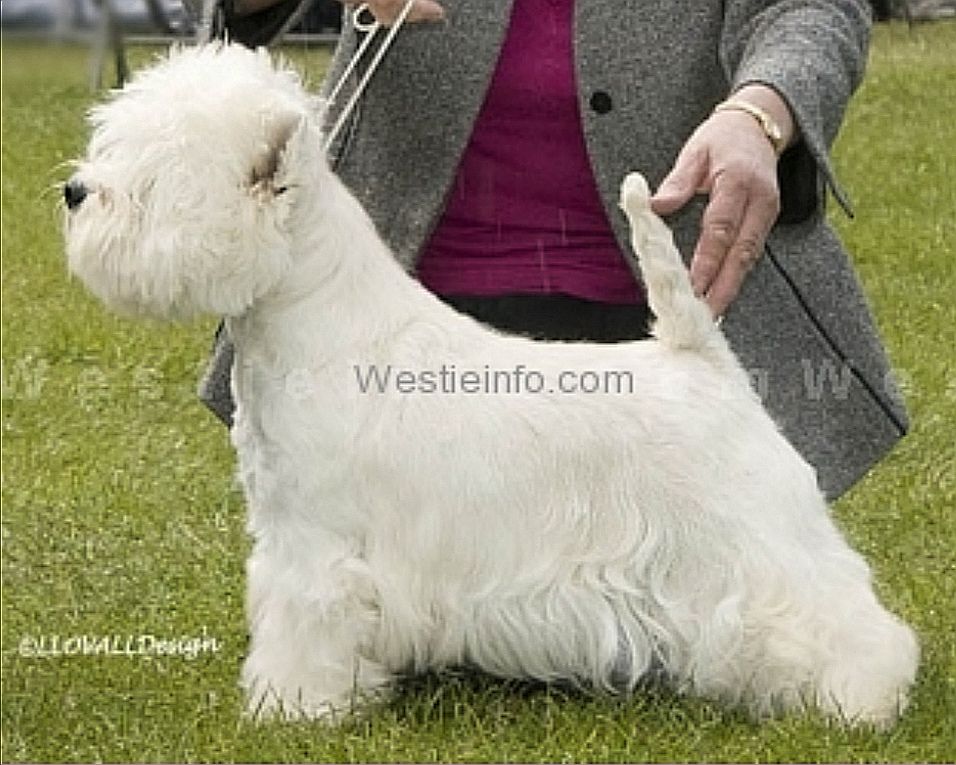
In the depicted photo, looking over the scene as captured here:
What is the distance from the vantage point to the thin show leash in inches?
97.6

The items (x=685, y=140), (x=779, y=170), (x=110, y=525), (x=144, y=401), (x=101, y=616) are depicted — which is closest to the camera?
(x=779, y=170)

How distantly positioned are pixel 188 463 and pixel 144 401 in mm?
590

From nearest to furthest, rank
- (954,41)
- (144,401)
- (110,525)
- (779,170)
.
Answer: (779,170)
(110,525)
(144,401)
(954,41)

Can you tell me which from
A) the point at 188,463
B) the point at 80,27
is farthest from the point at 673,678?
the point at 188,463

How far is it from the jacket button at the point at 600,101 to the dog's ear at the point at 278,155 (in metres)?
0.51

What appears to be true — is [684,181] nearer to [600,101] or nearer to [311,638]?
[600,101]

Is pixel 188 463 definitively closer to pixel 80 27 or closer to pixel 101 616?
pixel 101 616

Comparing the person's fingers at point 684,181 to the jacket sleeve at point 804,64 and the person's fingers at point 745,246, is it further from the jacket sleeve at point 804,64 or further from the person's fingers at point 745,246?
the jacket sleeve at point 804,64

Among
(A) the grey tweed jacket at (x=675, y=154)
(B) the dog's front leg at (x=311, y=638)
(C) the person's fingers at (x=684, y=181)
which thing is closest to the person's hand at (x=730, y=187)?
(C) the person's fingers at (x=684, y=181)

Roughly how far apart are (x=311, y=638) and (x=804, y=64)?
32.7 inches

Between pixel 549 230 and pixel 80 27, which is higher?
pixel 80 27

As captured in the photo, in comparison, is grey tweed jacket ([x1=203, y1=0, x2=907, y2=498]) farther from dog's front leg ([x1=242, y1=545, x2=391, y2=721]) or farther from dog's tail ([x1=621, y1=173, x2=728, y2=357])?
dog's front leg ([x1=242, y1=545, x2=391, y2=721])

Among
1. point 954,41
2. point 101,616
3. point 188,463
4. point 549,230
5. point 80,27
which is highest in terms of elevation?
point 80,27

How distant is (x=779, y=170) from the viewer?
2531 mm
